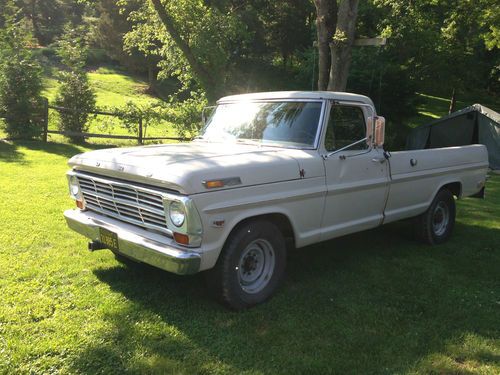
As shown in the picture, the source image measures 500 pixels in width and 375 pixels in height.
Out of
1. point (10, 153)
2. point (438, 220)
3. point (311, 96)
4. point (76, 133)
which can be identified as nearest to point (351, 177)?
point (311, 96)

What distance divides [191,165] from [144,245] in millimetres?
775

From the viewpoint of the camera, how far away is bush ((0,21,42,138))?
14.6 metres

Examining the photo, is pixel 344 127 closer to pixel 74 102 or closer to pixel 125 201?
pixel 125 201

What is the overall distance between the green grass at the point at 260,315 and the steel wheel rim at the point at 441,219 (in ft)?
1.67

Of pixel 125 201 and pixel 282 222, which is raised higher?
pixel 125 201

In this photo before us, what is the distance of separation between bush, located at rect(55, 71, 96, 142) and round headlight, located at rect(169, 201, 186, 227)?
42.4 ft

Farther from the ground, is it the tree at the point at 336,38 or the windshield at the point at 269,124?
the tree at the point at 336,38

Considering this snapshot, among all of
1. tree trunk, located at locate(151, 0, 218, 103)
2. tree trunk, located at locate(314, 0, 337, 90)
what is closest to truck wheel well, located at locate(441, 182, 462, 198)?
tree trunk, located at locate(314, 0, 337, 90)

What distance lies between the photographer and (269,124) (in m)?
5.16

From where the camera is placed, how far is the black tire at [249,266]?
4.05 m

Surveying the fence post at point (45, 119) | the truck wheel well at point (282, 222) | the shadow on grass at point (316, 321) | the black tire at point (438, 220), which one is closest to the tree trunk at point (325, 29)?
the black tire at point (438, 220)

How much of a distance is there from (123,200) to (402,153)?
137 inches

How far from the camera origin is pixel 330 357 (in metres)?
3.61

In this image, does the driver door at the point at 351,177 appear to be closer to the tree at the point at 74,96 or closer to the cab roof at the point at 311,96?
the cab roof at the point at 311,96
